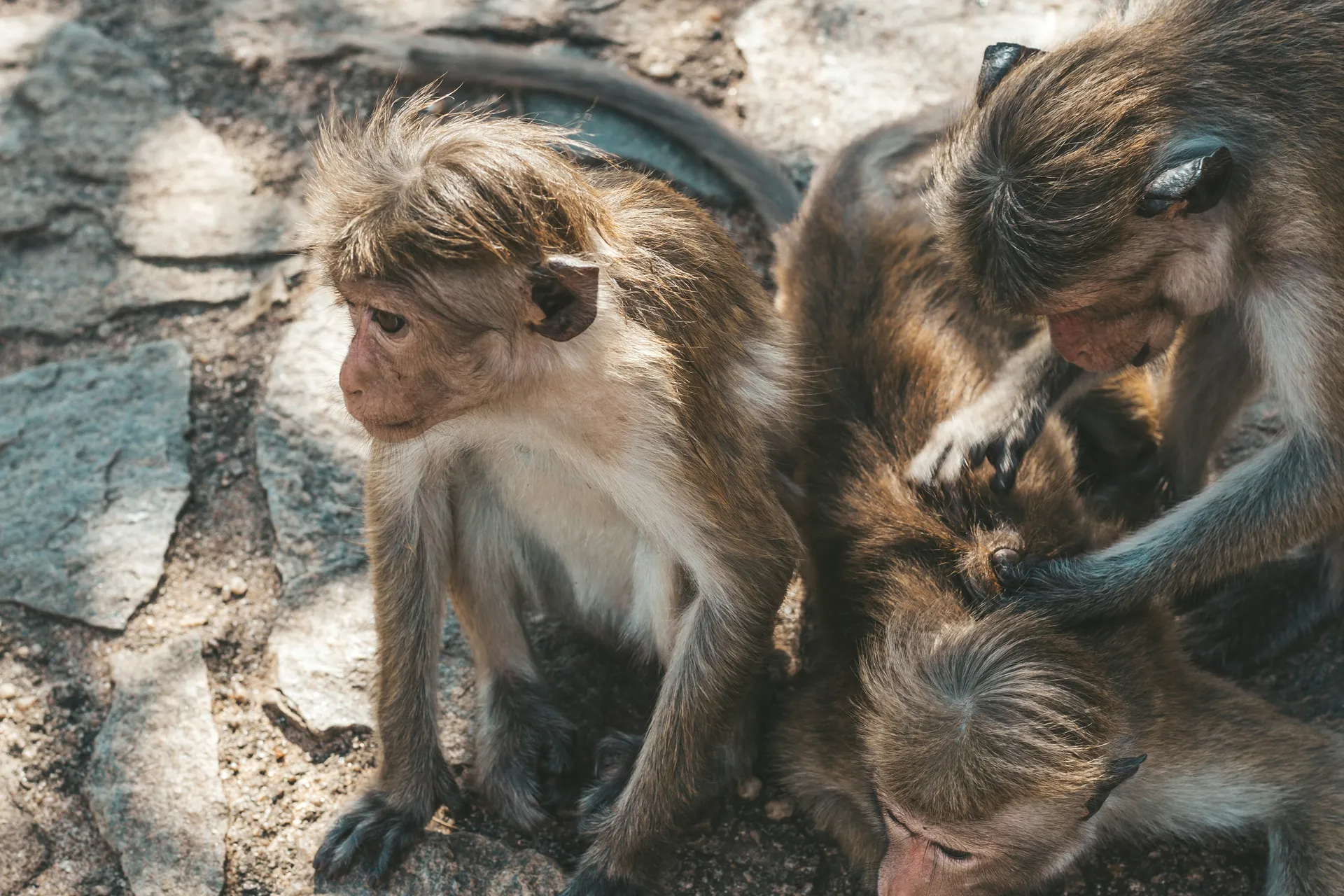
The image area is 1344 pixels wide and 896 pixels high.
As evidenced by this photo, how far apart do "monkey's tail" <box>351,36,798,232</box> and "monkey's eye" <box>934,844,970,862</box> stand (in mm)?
2604

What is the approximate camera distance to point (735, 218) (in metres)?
5.86

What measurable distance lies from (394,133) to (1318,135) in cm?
247

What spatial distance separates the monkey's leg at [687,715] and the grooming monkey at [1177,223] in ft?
2.43

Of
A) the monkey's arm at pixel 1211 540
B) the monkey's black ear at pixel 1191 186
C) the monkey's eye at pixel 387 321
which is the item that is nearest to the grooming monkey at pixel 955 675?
the monkey's arm at pixel 1211 540

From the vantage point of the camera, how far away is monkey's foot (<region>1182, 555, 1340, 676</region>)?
4.76m

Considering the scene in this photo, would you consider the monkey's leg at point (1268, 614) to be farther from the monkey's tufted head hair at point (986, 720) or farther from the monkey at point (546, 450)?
the monkey at point (546, 450)

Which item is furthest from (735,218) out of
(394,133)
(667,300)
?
(394,133)

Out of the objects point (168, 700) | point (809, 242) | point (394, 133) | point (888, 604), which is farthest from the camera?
point (809, 242)

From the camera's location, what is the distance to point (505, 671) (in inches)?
177

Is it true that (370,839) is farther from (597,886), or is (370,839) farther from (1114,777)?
(1114,777)

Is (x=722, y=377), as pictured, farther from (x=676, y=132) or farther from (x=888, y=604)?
(x=676, y=132)

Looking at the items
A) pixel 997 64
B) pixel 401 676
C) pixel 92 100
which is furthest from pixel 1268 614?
pixel 92 100

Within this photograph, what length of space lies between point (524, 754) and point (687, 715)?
624 millimetres

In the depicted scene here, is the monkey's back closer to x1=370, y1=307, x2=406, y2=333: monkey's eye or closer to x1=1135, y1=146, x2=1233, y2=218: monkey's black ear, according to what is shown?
x1=1135, y1=146, x2=1233, y2=218: monkey's black ear
